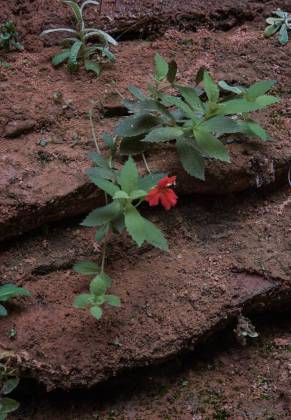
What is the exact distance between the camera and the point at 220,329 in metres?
2.04

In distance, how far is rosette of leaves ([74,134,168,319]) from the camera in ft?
5.97

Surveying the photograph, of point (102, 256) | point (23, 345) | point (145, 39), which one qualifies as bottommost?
point (23, 345)

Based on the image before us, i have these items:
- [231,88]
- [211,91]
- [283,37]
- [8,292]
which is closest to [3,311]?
[8,292]

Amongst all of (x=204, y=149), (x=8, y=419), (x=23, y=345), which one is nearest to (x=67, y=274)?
(x=23, y=345)

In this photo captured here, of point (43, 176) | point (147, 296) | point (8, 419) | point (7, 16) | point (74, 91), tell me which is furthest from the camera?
point (7, 16)

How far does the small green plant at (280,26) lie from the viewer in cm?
271

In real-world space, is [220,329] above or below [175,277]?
below

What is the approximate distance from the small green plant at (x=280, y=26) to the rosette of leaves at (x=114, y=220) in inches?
47.7

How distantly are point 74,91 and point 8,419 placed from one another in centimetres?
131

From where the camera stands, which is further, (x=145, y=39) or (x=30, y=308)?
(x=145, y=39)

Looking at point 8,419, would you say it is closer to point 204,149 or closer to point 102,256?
point 102,256

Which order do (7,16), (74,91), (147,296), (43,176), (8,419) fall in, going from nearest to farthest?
(8,419), (147,296), (43,176), (74,91), (7,16)

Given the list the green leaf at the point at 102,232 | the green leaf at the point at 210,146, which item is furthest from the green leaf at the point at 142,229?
the green leaf at the point at 210,146

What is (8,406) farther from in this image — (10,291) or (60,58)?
(60,58)
